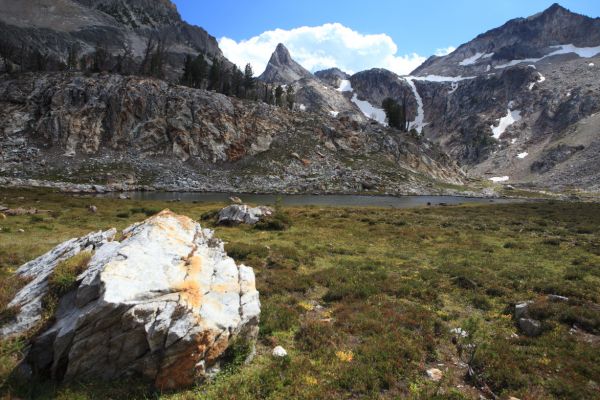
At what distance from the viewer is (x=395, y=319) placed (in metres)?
14.1

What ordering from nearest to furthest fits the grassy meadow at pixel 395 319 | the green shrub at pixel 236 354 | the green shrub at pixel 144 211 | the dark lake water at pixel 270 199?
the grassy meadow at pixel 395 319 < the green shrub at pixel 236 354 < the green shrub at pixel 144 211 < the dark lake water at pixel 270 199

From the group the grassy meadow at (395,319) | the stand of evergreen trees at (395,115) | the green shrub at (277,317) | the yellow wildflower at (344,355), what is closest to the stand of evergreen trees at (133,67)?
the stand of evergreen trees at (395,115)

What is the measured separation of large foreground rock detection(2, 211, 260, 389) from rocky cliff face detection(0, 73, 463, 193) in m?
85.8

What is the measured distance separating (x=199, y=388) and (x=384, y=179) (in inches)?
4637

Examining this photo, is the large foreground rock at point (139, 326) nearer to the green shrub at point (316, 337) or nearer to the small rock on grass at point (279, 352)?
the small rock on grass at point (279, 352)

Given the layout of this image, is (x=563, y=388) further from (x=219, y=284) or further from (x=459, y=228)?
(x=459, y=228)

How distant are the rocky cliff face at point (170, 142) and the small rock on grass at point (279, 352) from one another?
8613cm

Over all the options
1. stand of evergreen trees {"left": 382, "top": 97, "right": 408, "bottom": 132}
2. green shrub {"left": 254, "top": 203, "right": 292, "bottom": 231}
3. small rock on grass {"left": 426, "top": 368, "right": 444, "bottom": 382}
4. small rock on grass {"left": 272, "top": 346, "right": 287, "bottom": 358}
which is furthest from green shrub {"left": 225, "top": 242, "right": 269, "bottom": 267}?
stand of evergreen trees {"left": 382, "top": 97, "right": 408, "bottom": 132}

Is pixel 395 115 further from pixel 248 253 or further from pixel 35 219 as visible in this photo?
pixel 35 219

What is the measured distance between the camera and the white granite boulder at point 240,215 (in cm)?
3616

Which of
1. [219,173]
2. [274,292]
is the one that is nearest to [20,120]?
[219,173]

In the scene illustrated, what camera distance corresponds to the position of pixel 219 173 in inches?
4190

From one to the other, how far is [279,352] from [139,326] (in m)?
4.76

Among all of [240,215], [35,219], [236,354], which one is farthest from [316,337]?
→ [35,219]
